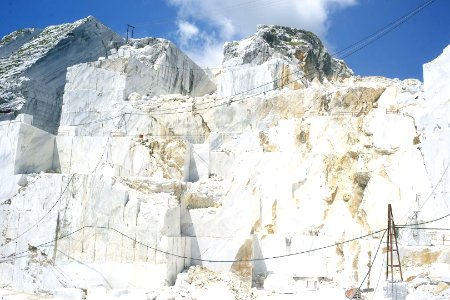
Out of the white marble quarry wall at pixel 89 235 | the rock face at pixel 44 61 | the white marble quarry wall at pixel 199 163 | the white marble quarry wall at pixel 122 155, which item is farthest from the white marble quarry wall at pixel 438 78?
the rock face at pixel 44 61

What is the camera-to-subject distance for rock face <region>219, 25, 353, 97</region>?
36.9 metres

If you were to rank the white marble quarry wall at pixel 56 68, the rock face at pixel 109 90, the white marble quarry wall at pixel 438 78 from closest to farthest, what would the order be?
the white marble quarry wall at pixel 438 78 < the rock face at pixel 109 90 < the white marble quarry wall at pixel 56 68

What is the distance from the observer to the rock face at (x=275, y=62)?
36.9 meters

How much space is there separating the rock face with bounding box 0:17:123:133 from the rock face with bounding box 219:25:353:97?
1298 centimetres

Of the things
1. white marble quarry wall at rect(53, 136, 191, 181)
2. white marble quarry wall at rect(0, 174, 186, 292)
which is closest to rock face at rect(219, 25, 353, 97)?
white marble quarry wall at rect(53, 136, 191, 181)

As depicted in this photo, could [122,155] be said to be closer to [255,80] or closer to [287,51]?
[255,80]

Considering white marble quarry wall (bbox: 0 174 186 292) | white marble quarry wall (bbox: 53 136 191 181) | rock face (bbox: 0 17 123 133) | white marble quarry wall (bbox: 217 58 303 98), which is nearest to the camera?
white marble quarry wall (bbox: 0 174 186 292)

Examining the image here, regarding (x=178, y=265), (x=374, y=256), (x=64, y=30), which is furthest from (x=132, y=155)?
(x=64, y=30)

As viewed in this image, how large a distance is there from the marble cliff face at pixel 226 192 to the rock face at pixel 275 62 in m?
2.37

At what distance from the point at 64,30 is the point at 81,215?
27.9 metres

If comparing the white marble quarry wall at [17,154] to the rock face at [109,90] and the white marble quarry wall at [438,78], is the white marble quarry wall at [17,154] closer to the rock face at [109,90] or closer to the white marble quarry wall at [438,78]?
the rock face at [109,90]

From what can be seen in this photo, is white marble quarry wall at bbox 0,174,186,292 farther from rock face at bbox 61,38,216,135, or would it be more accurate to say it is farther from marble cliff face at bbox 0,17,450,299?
rock face at bbox 61,38,216,135

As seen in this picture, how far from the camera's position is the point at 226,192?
88.4 feet

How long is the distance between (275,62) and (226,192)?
48.8 feet
